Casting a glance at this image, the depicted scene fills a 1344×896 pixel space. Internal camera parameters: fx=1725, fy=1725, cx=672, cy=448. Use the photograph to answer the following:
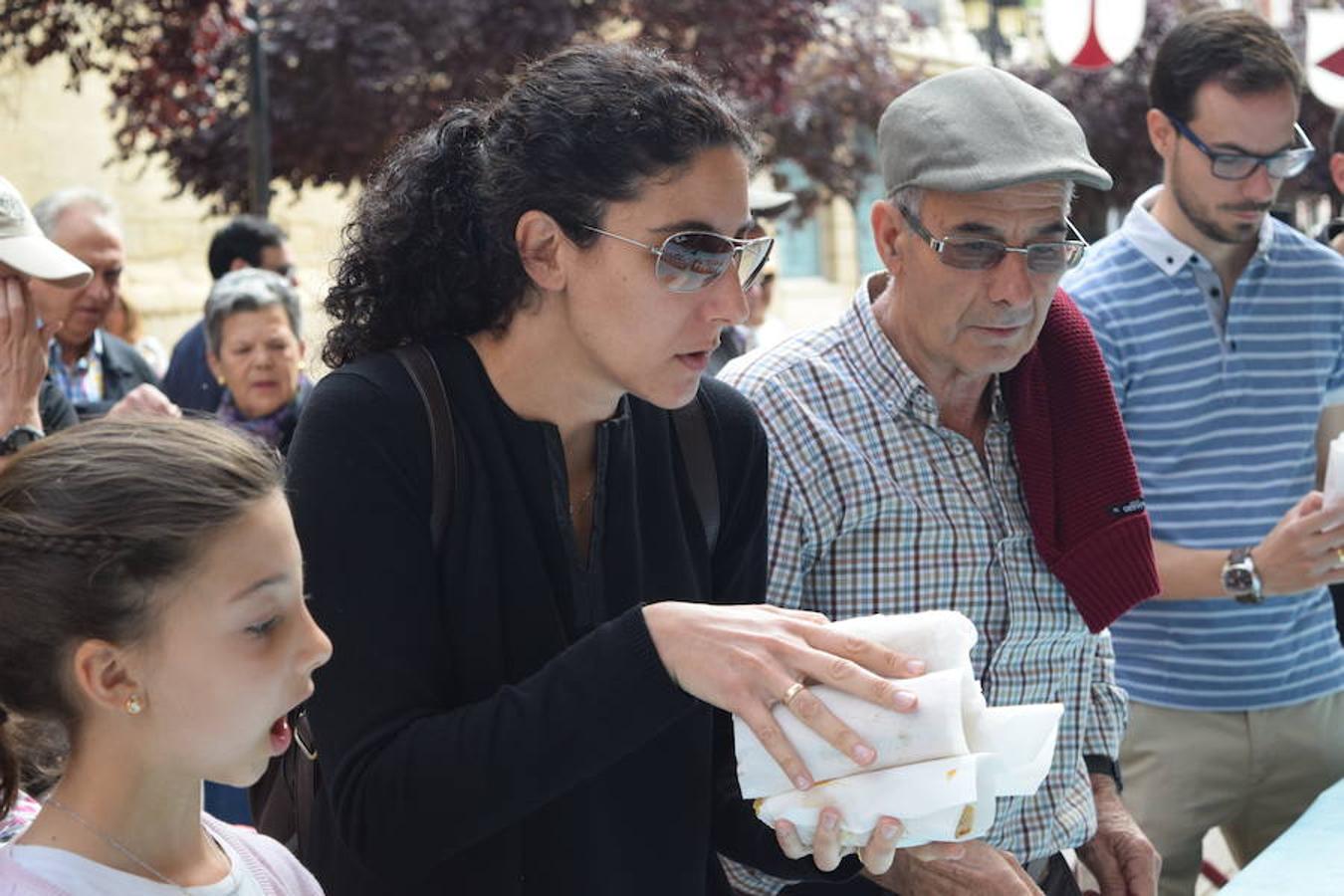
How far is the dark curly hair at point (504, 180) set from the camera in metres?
2.07

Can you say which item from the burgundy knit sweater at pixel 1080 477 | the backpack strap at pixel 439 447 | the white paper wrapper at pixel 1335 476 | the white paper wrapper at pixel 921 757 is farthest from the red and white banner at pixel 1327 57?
the backpack strap at pixel 439 447

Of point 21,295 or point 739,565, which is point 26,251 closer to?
point 21,295

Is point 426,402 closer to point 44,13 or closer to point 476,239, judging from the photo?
point 476,239

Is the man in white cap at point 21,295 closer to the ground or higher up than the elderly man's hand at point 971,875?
higher up

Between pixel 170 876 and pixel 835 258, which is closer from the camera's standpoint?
pixel 170 876

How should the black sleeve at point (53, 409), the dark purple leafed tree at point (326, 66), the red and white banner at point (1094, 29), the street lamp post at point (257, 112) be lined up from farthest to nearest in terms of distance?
the dark purple leafed tree at point (326, 66) < the street lamp post at point (257, 112) < the red and white banner at point (1094, 29) < the black sleeve at point (53, 409)

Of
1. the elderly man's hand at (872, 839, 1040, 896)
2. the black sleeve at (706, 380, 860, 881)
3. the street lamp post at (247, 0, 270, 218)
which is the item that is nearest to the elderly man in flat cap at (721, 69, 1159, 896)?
the elderly man's hand at (872, 839, 1040, 896)

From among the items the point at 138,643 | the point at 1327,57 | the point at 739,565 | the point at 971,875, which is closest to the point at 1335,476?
the point at 971,875

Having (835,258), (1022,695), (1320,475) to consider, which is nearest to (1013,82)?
(1022,695)

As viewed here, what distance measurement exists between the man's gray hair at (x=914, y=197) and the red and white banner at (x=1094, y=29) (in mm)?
4992

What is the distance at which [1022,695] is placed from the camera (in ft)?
9.01

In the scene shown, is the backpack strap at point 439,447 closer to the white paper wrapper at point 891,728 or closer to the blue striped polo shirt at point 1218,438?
the white paper wrapper at point 891,728

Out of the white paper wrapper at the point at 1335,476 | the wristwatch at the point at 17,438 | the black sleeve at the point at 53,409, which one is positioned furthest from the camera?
the black sleeve at the point at 53,409

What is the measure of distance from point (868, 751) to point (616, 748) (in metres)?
0.27
